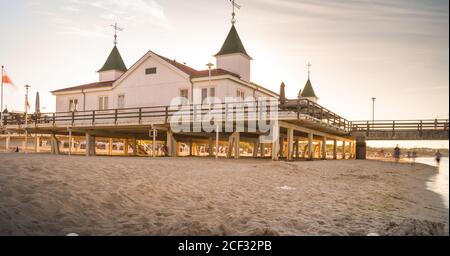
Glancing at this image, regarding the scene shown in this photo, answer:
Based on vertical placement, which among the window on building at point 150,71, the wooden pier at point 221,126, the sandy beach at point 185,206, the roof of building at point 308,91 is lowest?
the sandy beach at point 185,206

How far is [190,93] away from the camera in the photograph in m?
26.2

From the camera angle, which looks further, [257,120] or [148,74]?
[148,74]

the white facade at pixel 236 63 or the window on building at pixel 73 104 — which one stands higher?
the white facade at pixel 236 63

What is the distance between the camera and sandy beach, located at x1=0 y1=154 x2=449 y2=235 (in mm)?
5723

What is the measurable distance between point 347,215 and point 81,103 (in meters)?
29.6

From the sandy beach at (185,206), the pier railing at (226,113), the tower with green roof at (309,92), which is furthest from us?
the tower with green roof at (309,92)

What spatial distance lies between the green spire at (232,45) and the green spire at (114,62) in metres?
12.1

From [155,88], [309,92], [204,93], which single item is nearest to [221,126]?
[204,93]

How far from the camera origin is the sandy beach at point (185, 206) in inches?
225

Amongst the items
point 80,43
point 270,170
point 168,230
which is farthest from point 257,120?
point 168,230

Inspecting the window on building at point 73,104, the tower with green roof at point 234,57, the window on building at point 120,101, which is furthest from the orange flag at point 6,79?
the tower with green roof at point 234,57

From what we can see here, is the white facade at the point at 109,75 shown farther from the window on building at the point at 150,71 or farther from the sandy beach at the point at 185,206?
the sandy beach at the point at 185,206

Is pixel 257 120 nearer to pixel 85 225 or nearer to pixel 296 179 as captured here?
pixel 296 179

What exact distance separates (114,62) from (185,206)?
3205cm
